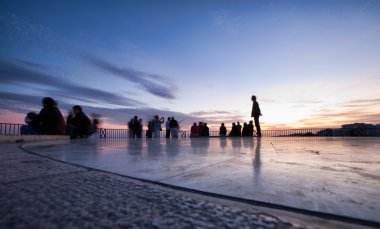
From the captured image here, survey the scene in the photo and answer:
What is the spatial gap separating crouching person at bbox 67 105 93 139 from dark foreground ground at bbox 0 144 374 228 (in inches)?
411

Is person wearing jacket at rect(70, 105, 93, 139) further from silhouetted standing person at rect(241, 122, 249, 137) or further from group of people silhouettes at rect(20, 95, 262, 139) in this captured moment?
silhouetted standing person at rect(241, 122, 249, 137)

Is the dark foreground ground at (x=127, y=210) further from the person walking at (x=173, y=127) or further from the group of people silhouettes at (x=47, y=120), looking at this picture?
the person walking at (x=173, y=127)

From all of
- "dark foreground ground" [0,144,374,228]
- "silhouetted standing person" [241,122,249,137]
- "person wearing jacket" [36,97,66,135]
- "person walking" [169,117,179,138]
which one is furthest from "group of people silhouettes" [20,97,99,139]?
"silhouetted standing person" [241,122,249,137]

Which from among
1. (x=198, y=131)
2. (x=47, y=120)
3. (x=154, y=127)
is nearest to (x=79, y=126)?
(x=47, y=120)

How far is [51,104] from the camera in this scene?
8156 mm

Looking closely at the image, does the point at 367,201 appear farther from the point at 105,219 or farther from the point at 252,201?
the point at 105,219

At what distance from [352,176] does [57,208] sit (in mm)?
1670

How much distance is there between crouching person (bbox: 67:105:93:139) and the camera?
1078 cm

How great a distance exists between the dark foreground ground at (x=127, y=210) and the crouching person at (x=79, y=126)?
10.4 m

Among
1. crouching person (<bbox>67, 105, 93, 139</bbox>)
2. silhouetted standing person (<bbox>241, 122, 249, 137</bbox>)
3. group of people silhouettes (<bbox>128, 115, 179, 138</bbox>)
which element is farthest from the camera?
silhouetted standing person (<bbox>241, 122, 249, 137</bbox>)

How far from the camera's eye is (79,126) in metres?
11.1

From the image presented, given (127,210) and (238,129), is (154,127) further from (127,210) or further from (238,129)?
(127,210)

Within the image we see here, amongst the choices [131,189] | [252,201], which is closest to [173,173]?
[131,189]

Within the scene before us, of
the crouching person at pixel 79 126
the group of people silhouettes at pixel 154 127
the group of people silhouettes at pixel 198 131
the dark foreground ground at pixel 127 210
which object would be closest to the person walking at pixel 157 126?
the group of people silhouettes at pixel 154 127
